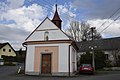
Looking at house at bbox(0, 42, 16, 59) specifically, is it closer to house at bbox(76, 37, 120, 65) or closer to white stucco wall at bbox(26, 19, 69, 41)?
house at bbox(76, 37, 120, 65)

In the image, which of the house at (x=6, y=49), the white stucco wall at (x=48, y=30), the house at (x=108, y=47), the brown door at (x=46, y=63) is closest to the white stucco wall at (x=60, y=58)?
the white stucco wall at (x=48, y=30)

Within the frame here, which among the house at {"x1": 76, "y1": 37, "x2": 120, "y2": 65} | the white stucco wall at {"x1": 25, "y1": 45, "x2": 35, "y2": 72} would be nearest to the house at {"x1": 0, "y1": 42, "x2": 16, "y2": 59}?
the house at {"x1": 76, "y1": 37, "x2": 120, "y2": 65}

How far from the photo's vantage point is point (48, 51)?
25719 mm

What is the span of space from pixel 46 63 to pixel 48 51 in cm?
141

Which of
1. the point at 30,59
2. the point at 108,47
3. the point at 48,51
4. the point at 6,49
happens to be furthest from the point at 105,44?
the point at 6,49

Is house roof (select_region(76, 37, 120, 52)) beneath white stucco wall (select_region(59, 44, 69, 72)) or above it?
above

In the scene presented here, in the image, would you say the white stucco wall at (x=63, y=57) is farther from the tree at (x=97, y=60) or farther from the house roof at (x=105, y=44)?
the house roof at (x=105, y=44)

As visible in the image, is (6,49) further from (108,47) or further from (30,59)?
(30,59)

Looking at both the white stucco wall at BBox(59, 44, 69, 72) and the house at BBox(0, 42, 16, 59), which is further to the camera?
the house at BBox(0, 42, 16, 59)

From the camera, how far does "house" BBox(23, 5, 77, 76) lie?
82.0 feet

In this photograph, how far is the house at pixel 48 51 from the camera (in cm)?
2498

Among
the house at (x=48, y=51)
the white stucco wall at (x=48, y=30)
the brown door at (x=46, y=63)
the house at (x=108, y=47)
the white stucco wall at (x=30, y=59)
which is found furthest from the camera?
the house at (x=108, y=47)

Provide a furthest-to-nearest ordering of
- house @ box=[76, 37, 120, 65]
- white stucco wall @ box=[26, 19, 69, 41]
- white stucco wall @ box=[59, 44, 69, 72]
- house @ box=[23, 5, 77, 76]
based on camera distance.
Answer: house @ box=[76, 37, 120, 65]
white stucco wall @ box=[26, 19, 69, 41]
house @ box=[23, 5, 77, 76]
white stucco wall @ box=[59, 44, 69, 72]

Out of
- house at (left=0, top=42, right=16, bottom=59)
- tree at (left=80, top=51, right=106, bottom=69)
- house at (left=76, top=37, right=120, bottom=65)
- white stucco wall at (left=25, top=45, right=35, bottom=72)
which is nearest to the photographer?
white stucco wall at (left=25, top=45, right=35, bottom=72)
